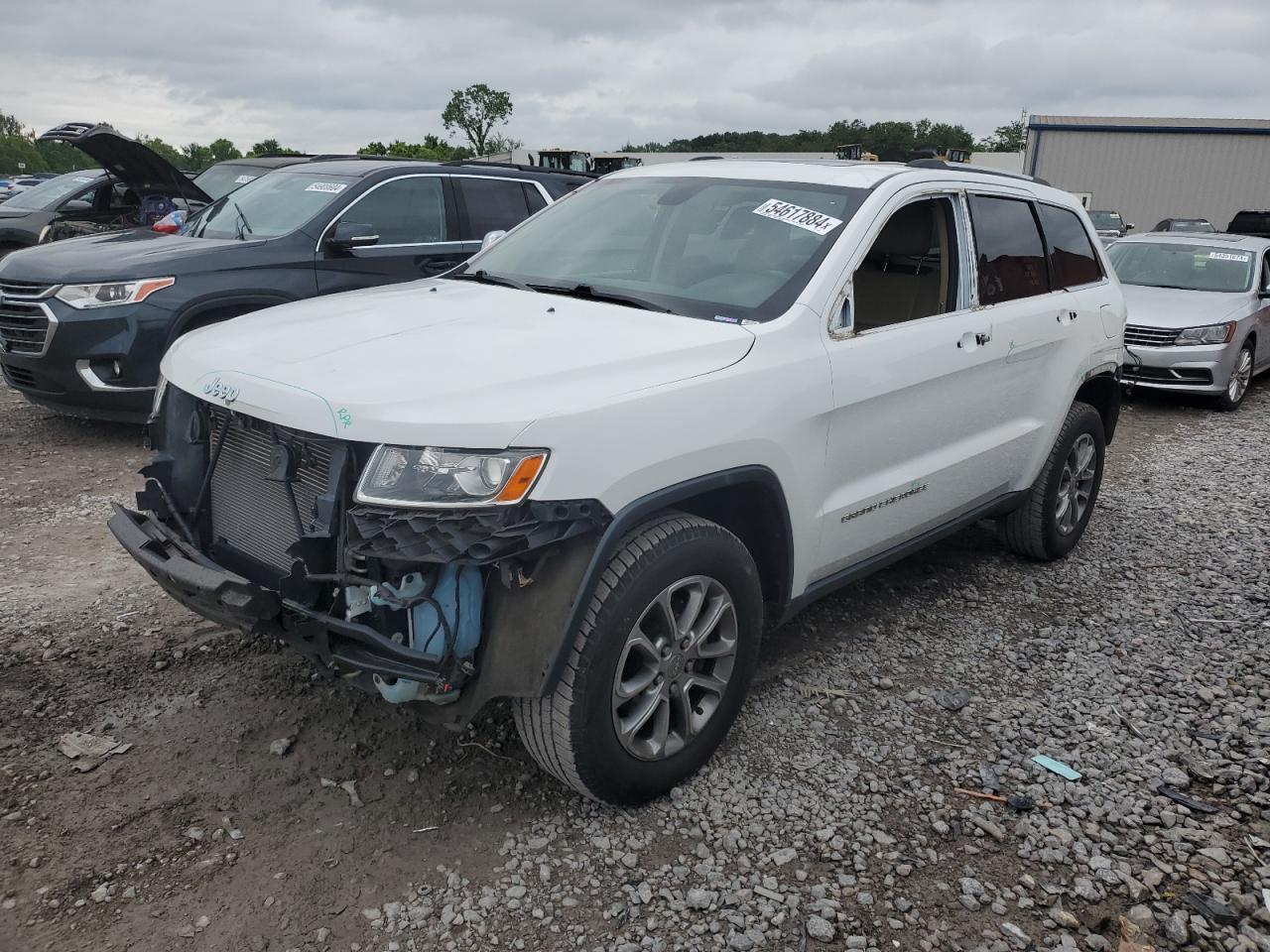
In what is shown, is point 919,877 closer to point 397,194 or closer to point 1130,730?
point 1130,730

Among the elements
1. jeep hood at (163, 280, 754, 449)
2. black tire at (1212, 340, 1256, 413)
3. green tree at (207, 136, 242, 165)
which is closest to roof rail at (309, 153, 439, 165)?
jeep hood at (163, 280, 754, 449)

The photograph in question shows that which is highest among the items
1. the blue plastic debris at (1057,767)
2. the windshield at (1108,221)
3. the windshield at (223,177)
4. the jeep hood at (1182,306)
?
the windshield at (223,177)

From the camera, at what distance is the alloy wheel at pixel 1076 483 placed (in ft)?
16.5

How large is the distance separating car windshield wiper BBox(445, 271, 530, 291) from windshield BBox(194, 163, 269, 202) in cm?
639

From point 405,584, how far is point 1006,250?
3.15 meters

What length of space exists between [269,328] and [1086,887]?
2.91m

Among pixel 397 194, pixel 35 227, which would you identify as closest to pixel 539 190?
pixel 397 194

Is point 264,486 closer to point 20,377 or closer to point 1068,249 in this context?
point 1068,249

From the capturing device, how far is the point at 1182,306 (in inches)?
383

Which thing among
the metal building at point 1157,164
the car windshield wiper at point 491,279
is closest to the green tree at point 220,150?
the metal building at point 1157,164

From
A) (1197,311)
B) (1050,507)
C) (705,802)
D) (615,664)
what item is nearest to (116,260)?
(615,664)

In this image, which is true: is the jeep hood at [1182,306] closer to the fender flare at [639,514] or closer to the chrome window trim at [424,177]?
the chrome window trim at [424,177]

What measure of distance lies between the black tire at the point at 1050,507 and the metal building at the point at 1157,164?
3253cm

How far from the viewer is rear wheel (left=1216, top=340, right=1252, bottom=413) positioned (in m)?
9.53
